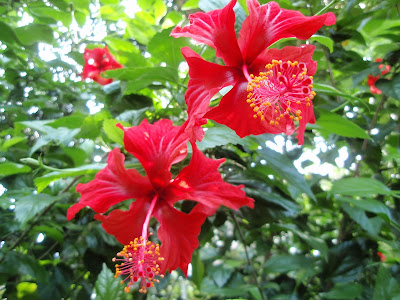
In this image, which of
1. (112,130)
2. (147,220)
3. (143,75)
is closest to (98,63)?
(143,75)

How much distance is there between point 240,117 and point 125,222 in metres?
0.42

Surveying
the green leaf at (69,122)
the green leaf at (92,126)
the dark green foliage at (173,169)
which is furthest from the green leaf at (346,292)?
the green leaf at (69,122)

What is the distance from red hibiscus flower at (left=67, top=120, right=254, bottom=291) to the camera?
0.88m

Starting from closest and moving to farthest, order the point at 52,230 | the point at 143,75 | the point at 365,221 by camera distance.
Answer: the point at 143,75 < the point at 52,230 < the point at 365,221

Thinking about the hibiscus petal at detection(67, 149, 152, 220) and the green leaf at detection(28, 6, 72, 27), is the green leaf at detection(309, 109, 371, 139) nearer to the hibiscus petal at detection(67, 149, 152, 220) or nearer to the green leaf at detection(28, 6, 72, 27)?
the hibiscus petal at detection(67, 149, 152, 220)

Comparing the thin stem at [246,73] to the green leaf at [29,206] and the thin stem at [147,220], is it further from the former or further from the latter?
the green leaf at [29,206]

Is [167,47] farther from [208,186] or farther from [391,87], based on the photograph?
[391,87]

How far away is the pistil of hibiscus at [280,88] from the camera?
0.80 m

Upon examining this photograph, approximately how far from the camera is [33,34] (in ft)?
5.14

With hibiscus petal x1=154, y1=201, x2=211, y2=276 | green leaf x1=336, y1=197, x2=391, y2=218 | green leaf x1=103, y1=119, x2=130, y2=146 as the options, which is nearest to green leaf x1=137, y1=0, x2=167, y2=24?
green leaf x1=103, y1=119, x2=130, y2=146

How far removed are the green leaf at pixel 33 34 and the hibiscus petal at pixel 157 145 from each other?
99cm

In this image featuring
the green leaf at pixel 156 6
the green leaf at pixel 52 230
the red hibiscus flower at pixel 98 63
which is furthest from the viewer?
the red hibiscus flower at pixel 98 63

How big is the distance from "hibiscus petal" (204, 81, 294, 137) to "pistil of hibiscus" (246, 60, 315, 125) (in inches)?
1.0

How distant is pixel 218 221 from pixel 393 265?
31.8 inches
